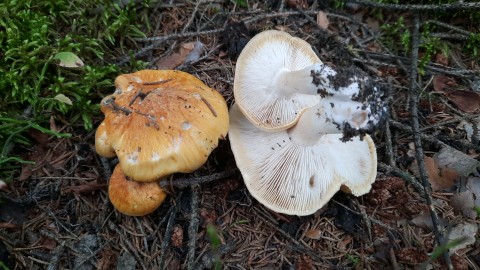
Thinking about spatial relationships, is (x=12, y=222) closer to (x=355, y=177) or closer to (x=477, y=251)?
(x=355, y=177)

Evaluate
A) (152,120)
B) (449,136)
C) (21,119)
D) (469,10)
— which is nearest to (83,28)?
(21,119)

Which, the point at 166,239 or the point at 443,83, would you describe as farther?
the point at 443,83

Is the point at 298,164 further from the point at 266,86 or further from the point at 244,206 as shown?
the point at 266,86

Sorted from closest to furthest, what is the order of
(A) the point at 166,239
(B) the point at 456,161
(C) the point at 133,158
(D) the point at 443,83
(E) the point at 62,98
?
1. (C) the point at 133,158
2. (A) the point at 166,239
3. (E) the point at 62,98
4. (B) the point at 456,161
5. (D) the point at 443,83

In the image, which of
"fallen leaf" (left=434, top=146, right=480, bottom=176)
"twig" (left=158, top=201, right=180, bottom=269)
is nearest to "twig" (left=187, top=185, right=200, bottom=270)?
"twig" (left=158, top=201, right=180, bottom=269)

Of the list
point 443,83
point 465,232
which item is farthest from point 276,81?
point 465,232

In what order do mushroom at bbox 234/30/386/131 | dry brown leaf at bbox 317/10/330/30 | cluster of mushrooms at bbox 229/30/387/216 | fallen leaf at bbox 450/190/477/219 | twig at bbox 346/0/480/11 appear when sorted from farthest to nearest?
dry brown leaf at bbox 317/10/330/30
twig at bbox 346/0/480/11
fallen leaf at bbox 450/190/477/219
cluster of mushrooms at bbox 229/30/387/216
mushroom at bbox 234/30/386/131

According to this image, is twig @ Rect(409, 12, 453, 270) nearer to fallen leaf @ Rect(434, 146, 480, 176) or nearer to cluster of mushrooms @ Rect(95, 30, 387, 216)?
fallen leaf @ Rect(434, 146, 480, 176)
